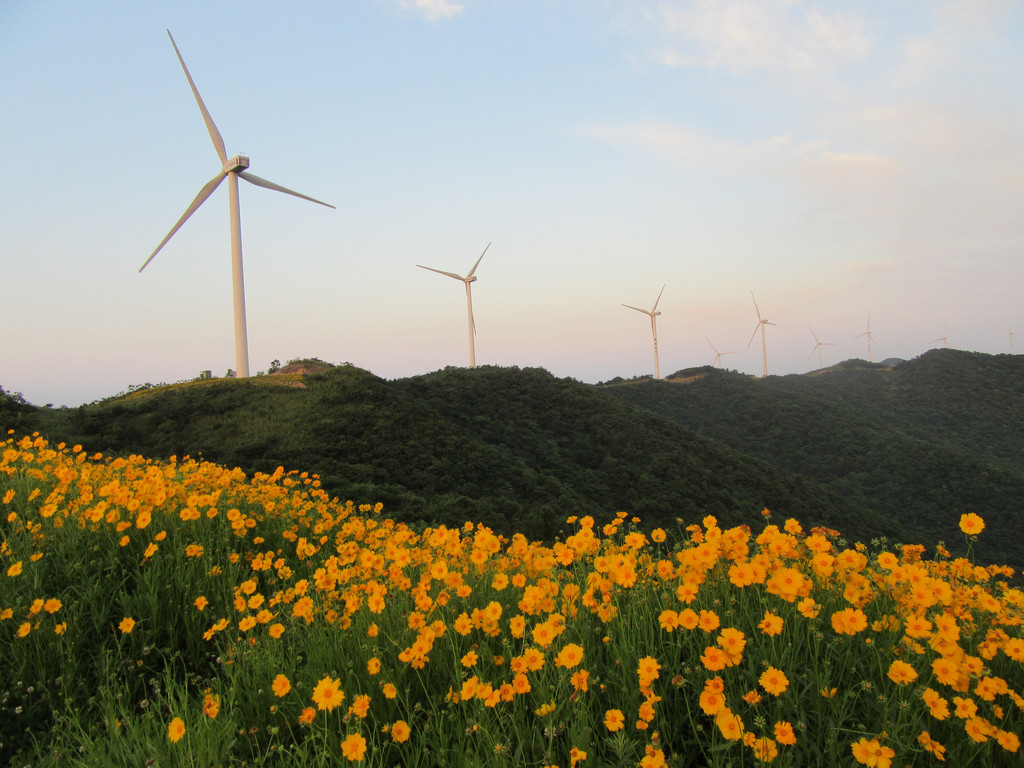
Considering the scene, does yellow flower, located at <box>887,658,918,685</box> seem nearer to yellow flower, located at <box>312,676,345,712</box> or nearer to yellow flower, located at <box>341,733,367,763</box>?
yellow flower, located at <box>341,733,367,763</box>

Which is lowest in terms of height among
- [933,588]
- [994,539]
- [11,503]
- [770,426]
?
[994,539]

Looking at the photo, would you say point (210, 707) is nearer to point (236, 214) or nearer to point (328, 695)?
Result: point (328, 695)

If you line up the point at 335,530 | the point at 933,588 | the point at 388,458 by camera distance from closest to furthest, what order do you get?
the point at 933,588 → the point at 335,530 → the point at 388,458

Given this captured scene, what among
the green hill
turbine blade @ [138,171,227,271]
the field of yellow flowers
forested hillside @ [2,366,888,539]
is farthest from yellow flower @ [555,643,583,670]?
turbine blade @ [138,171,227,271]

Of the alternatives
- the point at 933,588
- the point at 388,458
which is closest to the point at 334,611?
the point at 933,588

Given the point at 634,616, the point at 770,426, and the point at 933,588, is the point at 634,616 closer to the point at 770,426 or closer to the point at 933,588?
the point at 933,588

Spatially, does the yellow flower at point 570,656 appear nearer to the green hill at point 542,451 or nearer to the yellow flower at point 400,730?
the yellow flower at point 400,730

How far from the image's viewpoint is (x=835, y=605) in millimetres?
3084

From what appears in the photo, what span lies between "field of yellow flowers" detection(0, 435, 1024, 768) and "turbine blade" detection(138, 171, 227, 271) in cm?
2742

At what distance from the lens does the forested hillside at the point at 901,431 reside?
3541 centimetres

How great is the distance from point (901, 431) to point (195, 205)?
2193 inches

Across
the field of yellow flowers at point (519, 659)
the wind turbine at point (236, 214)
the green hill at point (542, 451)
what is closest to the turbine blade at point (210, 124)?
the wind turbine at point (236, 214)

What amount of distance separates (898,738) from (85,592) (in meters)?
5.12

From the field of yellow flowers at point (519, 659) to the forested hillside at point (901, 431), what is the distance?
34578 millimetres
